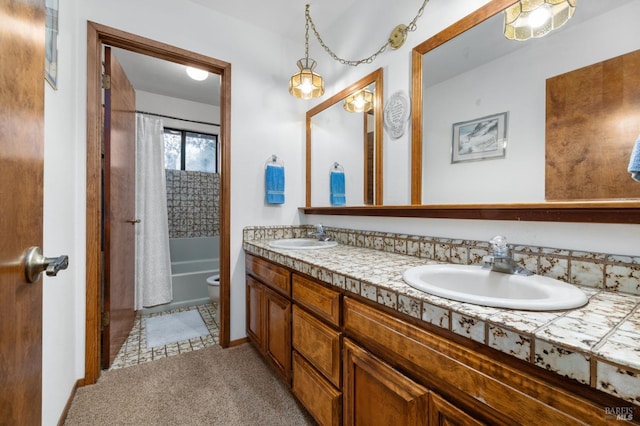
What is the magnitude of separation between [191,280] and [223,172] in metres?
1.62

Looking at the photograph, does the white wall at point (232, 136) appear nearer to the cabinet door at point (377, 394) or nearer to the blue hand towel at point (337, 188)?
the blue hand towel at point (337, 188)

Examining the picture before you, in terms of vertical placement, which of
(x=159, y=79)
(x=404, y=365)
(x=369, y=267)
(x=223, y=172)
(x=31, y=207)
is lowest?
(x=404, y=365)

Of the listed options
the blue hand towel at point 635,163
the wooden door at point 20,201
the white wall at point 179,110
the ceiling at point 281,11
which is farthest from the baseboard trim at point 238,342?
the white wall at point 179,110

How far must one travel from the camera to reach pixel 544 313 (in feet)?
2.01

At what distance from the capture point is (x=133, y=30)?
1.73m

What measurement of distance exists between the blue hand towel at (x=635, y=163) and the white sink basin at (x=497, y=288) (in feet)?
1.24

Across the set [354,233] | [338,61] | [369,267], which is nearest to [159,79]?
[338,61]

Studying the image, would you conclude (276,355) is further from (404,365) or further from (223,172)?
(223,172)

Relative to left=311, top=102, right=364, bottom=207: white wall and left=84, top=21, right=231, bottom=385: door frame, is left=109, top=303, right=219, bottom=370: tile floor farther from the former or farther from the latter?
left=311, top=102, right=364, bottom=207: white wall

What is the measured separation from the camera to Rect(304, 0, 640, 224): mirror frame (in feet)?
2.72

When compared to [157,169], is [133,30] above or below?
above

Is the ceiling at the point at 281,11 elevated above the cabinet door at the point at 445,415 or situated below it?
above

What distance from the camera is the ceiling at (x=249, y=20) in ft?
6.33

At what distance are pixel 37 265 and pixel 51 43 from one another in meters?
1.18
